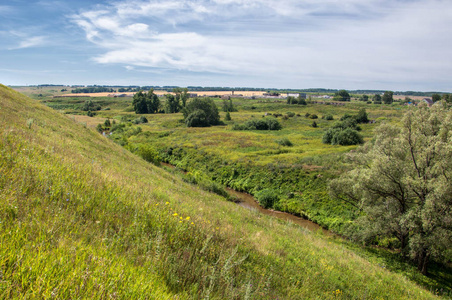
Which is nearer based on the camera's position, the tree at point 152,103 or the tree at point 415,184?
the tree at point 415,184

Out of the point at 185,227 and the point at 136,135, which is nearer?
the point at 185,227

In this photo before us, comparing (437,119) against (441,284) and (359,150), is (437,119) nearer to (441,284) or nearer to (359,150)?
(359,150)

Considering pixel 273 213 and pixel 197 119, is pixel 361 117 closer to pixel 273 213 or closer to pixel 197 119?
pixel 197 119

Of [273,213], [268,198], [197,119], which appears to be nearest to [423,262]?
[273,213]

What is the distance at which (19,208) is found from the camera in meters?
3.04

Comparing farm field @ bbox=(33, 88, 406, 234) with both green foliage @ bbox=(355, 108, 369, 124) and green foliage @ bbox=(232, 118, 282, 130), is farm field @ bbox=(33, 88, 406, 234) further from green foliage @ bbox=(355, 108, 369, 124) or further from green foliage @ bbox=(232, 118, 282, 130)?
green foliage @ bbox=(355, 108, 369, 124)

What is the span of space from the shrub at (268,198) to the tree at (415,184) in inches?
462

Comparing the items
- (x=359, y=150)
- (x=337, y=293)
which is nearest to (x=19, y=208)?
(x=337, y=293)

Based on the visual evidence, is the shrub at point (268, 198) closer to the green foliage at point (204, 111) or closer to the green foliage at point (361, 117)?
the green foliage at point (204, 111)

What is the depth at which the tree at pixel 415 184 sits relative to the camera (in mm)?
13125

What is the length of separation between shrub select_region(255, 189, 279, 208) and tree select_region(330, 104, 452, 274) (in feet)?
38.5

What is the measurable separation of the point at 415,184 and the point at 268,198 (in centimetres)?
1637

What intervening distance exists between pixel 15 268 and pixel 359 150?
2345 centimetres

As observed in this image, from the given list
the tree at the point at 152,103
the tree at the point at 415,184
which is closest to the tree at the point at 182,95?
the tree at the point at 152,103
